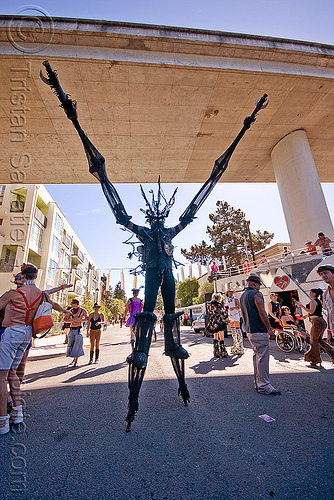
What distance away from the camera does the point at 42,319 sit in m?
2.96

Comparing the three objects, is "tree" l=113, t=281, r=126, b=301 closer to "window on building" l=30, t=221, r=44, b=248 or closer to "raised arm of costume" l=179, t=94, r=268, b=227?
"window on building" l=30, t=221, r=44, b=248

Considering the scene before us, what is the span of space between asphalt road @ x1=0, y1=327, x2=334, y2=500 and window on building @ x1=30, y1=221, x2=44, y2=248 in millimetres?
23231

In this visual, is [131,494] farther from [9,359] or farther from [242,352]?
[242,352]

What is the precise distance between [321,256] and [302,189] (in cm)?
369

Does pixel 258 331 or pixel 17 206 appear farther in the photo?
pixel 17 206

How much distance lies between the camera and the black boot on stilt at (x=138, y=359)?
2.56 meters

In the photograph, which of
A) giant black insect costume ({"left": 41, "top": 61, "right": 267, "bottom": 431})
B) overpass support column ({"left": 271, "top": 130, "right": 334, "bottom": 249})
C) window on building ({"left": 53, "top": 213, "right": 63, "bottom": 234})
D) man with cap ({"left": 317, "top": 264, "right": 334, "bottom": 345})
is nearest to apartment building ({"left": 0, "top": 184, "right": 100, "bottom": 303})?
window on building ({"left": 53, "top": 213, "right": 63, "bottom": 234})

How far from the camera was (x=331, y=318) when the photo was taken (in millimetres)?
3684

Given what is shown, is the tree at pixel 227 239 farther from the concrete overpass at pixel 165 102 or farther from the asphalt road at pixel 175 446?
the asphalt road at pixel 175 446

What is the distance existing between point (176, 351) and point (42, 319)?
1.81 metres

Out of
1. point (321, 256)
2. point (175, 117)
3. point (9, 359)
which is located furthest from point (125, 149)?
point (9, 359)

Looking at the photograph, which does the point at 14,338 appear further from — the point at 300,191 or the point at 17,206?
the point at 17,206

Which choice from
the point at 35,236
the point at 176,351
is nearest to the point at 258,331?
the point at 176,351

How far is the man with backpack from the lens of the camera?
2672 mm
